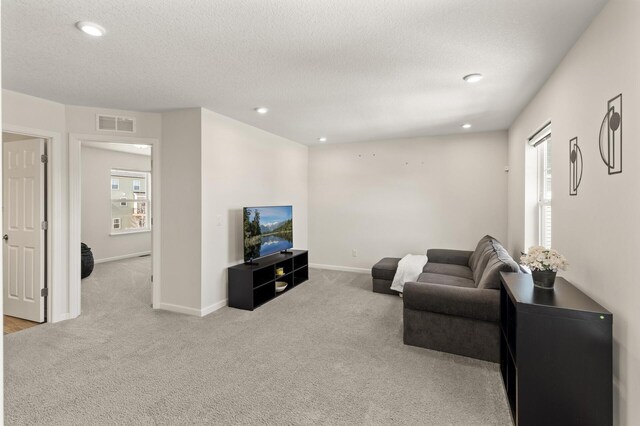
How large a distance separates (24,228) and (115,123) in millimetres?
1540

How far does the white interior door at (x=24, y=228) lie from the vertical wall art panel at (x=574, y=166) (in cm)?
492

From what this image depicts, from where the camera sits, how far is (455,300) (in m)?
2.84

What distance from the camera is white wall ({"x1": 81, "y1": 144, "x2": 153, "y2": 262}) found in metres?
6.62

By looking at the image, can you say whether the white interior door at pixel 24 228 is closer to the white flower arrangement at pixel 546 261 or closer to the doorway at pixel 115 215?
the doorway at pixel 115 215

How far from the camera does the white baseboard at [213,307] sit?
12.7ft

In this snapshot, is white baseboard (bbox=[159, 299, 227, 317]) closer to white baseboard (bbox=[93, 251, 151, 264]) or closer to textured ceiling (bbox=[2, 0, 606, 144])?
textured ceiling (bbox=[2, 0, 606, 144])

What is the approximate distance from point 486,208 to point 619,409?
3.69 meters

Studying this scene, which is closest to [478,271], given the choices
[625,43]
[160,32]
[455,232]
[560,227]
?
[560,227]

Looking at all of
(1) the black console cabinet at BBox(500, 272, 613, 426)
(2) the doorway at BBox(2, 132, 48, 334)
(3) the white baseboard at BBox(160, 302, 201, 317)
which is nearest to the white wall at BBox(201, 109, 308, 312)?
(3) the white baseboard at BBox(160, 302, 201, 317)

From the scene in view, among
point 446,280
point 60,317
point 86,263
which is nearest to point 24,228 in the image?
point 60,317

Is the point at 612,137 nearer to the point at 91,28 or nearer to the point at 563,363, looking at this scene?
the point at 563,363

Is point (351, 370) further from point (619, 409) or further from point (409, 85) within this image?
point (409, 85)

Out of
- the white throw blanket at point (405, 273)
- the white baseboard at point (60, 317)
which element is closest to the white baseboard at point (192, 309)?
the white baseboard at point (60, 317)

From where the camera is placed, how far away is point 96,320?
12.2 ft
